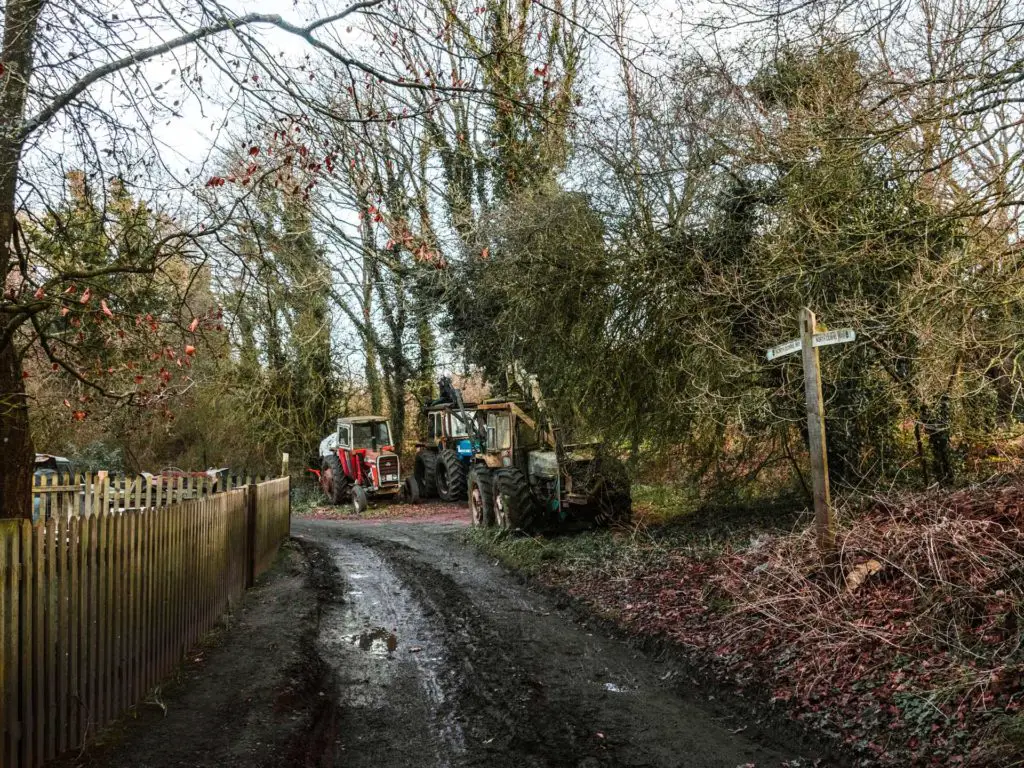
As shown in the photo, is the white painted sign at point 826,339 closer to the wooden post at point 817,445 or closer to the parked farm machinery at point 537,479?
the wooden post at point 817,445

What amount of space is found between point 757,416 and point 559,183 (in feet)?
17.2

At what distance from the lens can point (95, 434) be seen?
24656mm

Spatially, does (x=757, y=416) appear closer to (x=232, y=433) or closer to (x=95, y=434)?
(x=232, y=433)

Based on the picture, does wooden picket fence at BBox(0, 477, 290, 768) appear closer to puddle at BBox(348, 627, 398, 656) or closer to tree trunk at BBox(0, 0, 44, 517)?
puddle at BBox(348, 627, 398, 656)

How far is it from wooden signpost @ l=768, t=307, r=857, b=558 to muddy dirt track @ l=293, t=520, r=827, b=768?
170cm

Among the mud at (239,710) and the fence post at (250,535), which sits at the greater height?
the fence post at (250,535)

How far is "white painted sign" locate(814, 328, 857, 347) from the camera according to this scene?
20.1 feet

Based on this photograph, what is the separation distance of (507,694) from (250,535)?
5.11m

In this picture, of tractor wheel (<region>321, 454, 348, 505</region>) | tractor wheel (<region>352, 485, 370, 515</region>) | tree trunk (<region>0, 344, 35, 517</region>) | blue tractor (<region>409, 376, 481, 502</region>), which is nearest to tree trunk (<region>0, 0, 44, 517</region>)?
tree trunk (<region>0, 344, 35, 517</region>)

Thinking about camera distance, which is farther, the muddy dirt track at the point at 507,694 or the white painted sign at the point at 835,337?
the white painted sign at the point at 835,337

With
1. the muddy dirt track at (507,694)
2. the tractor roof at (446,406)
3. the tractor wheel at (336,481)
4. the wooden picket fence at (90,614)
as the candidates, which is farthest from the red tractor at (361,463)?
the wooden picket fence at (90,614)

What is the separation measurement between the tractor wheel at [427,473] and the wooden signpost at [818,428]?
16.9 m

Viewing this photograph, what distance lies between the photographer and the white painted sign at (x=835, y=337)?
612 centimetres

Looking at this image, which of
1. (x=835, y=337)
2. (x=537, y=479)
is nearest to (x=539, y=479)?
(x=537, y=479)
